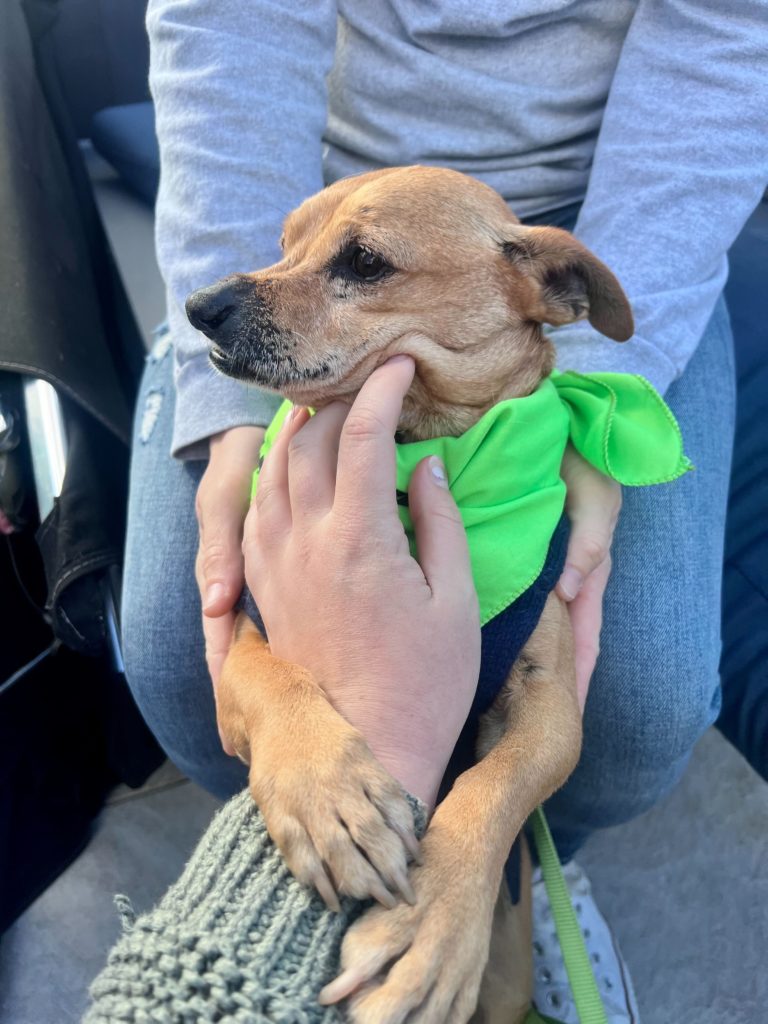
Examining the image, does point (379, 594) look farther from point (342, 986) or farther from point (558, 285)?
point (558, 285)

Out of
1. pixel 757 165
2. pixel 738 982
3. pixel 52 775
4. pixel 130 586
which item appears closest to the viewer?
pixel 130 586

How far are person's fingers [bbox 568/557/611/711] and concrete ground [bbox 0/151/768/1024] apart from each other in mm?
816

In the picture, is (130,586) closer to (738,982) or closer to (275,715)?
(275,715)

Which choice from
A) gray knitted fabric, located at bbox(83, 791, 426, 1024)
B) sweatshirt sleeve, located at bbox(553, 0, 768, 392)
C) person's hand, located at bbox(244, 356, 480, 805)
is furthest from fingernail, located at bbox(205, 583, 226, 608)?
sweatshirt sleeve, located at bbox(553, 0, 768, 392)

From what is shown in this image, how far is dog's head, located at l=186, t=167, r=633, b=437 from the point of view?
102 centimetres

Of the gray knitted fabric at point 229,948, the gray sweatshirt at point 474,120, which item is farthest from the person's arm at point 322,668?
the gray sweatshirt at point 474,120

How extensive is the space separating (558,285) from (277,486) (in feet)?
1.71

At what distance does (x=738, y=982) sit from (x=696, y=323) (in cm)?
135

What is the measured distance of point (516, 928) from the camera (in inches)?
40.4

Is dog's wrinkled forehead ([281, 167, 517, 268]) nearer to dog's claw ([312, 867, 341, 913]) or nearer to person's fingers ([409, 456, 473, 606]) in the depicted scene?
person's fingers ([409, 456, 473, 606])

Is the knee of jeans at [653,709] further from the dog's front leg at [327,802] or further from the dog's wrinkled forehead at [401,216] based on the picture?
the dog's wrinkled forehead at [401,216]

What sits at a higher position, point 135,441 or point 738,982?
point 135,441

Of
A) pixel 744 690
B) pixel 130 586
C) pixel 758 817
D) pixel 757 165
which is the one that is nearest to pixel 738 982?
pixel 758 817

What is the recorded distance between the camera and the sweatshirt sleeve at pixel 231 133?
1.39m
